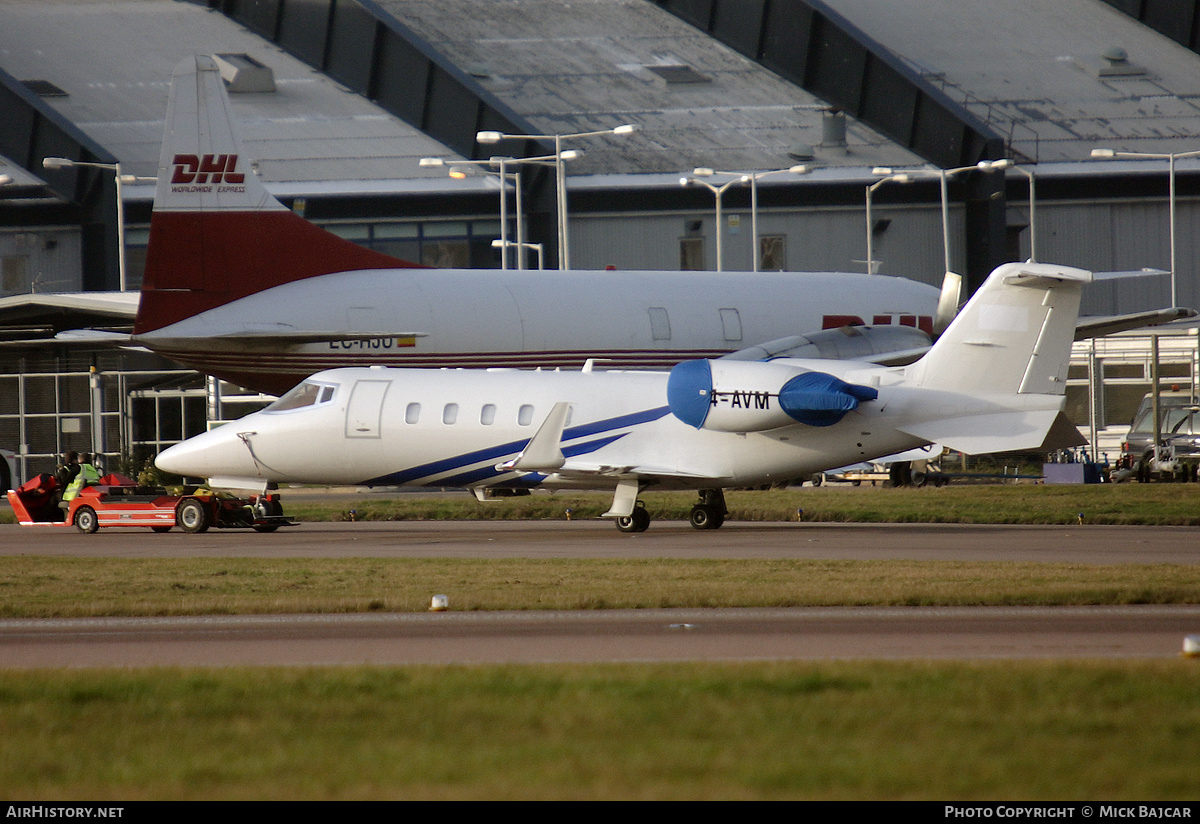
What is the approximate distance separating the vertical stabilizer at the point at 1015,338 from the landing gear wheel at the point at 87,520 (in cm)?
1504

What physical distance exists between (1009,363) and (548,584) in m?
10.4

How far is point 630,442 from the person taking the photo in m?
24.8

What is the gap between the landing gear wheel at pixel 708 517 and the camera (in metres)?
25.9

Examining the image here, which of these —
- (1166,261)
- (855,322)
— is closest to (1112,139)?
(1166,261)

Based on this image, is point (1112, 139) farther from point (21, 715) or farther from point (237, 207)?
point (21, 715)

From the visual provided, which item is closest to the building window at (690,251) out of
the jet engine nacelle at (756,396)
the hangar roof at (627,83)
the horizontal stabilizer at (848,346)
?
the hangar roof at (627,83)

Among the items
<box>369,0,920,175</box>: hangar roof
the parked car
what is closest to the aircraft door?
the parked car

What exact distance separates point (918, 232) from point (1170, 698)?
6075 centimetres

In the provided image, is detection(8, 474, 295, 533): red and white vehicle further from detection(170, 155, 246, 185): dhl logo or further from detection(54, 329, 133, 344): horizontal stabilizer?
detection(54, 329, 133, 344): horizontal stabilizer

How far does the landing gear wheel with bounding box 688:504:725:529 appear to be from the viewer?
25.9 meters

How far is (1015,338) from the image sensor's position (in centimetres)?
2330

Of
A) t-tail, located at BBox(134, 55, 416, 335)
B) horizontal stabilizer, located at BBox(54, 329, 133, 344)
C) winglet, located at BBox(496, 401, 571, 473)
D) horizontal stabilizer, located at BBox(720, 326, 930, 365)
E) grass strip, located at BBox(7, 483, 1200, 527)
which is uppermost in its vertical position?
t-tail, located at BBox(134, 55, 416, 335)

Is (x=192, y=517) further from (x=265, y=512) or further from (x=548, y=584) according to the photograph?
(x=548, y=584)

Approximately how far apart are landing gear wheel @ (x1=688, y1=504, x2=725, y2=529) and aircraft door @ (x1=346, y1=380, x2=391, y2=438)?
18.7ft
